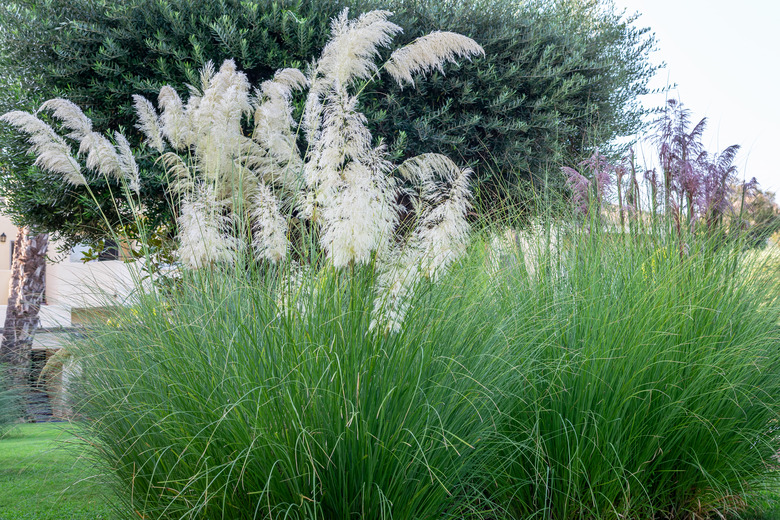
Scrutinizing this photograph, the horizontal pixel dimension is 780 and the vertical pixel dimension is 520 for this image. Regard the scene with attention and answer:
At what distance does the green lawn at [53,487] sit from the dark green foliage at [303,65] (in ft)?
8.72

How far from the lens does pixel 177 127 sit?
4035mm

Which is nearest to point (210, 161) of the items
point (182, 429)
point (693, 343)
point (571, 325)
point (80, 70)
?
point (182, 429)

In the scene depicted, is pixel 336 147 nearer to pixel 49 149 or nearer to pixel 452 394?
pixel 452 394

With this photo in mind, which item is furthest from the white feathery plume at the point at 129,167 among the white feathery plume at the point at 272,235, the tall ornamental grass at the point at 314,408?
the tall ornamental grass at the point at 314,408

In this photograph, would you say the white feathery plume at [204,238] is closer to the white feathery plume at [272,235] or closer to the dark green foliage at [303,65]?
the white feathery plume at [272,235]

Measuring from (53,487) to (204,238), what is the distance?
2560 mm

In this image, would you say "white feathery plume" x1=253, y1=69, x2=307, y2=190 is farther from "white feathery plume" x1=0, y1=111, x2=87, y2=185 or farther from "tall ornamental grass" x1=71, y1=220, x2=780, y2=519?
"white feathery plume" x1=0, y1=111, x2=87, y2=185

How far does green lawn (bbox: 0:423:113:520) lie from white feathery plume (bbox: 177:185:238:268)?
1020mm

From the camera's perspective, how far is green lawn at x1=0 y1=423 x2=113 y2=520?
3.14 m

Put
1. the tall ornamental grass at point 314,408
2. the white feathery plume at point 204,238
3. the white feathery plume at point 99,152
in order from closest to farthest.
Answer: the tall ornamental grass at point 314,408, the white feathery plume at point 204,238, the white feathery plume at point 99,152

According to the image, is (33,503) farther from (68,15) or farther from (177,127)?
(68,15)

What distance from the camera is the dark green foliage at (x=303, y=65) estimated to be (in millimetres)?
6379

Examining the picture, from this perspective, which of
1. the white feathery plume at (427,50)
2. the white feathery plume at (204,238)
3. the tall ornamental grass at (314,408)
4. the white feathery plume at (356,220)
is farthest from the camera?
the white feathery plume at (427,50)

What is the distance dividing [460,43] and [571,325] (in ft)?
5.83
